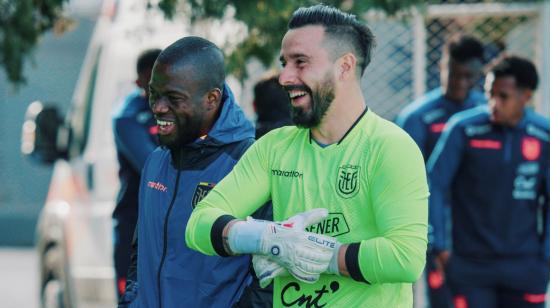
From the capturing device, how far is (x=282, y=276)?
400 cm

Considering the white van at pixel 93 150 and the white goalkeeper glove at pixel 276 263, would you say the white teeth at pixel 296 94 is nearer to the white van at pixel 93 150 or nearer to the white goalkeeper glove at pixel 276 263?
the white goalkeeper glove at pixel 276 263

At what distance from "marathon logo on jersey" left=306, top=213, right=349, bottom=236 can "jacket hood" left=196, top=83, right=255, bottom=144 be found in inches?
34.1

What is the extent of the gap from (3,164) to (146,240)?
19.2m

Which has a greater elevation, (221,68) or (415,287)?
(221,68)

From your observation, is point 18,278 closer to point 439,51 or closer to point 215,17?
point 439,51

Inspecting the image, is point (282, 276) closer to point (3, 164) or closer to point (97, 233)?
point (97, 233)

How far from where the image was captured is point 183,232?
4559mm

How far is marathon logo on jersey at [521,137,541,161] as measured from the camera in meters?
7.36

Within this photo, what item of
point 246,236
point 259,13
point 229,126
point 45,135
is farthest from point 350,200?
point 45,135

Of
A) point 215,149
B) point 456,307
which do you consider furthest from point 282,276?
point 456,307

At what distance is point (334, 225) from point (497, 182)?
367 cm

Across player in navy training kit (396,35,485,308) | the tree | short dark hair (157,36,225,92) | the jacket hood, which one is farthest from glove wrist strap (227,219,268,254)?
player in navy training kit (396,35,485,308)

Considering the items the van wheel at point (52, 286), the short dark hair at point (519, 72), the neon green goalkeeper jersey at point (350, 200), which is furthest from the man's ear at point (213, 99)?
the van wheel at point (52, 286)

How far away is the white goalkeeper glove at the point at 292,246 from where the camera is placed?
12.1 ft
